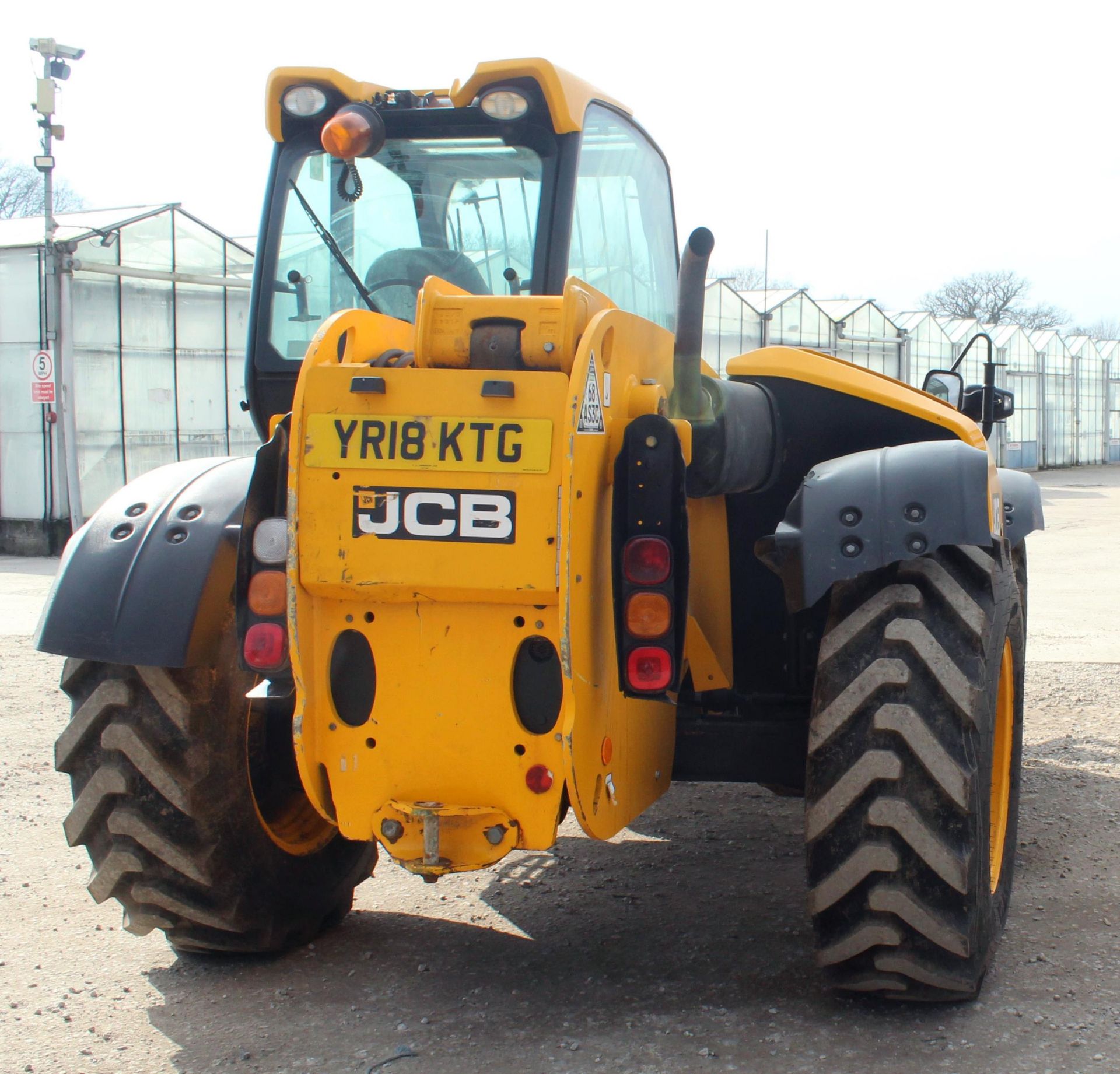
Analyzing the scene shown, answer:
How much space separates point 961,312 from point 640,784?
61433 millimetres

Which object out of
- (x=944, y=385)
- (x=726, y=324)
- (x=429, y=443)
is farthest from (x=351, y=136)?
(x=726, y=324)

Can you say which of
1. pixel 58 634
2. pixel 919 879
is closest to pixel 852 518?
pixel 919 879

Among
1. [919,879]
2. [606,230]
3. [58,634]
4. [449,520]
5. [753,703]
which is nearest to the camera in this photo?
[449,520]

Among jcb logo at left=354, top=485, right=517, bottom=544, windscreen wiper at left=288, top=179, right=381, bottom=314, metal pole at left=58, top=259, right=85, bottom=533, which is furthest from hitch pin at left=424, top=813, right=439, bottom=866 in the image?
metal pole at left=58, top=259, right=85, bottom=533

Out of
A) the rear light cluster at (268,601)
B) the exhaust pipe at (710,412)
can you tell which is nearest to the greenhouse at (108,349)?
the exhaust pipe at (710,412)

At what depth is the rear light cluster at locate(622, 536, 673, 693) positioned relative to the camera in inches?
111

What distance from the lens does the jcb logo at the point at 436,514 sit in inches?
106

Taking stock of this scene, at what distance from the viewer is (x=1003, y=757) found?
3881mm

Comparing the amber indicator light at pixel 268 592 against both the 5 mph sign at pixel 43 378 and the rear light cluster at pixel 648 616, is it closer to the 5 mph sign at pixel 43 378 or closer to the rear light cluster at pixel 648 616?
the rear light cluster at pixel 648 616

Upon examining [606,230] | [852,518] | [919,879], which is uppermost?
[606,230]

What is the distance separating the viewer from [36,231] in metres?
16.3

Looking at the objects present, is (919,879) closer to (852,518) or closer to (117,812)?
(852,518)

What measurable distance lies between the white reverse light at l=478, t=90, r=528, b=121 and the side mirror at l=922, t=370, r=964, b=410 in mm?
1813

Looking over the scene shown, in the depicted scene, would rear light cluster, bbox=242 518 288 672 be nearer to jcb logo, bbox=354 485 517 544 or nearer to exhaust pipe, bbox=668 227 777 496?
jcb logo, bbox=354 485 517 544
